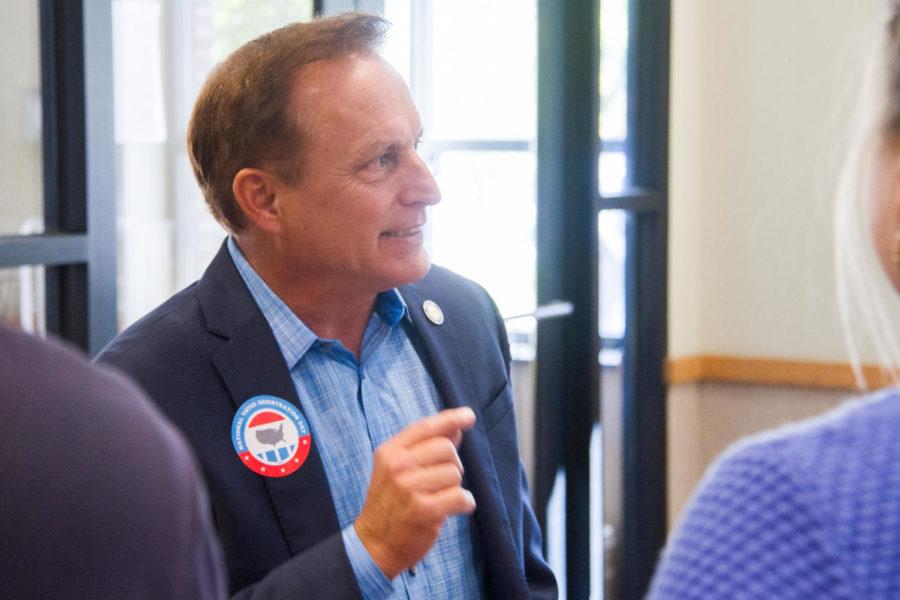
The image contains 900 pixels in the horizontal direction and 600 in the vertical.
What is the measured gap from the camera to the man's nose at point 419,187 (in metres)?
1.66

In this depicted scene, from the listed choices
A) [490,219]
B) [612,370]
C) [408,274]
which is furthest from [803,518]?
[612,370]

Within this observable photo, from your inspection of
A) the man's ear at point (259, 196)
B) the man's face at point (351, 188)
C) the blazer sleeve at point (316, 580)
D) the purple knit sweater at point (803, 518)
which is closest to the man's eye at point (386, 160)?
the man's face at point (351, 188)

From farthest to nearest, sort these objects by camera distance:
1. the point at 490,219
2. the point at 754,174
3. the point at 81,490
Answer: the point at 754,174 < the point at 490,219 < the point at 81,490

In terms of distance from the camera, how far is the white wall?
365 centimetres

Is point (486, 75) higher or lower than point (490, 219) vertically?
higher

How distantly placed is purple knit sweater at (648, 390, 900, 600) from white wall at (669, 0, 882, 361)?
119 inches

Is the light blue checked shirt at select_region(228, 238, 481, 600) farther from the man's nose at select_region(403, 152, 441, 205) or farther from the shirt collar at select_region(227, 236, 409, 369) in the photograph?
the man's nose at select_region(403, 152, 441, 205)

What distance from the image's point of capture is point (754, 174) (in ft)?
12.3

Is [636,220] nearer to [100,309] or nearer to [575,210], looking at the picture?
[575,210]

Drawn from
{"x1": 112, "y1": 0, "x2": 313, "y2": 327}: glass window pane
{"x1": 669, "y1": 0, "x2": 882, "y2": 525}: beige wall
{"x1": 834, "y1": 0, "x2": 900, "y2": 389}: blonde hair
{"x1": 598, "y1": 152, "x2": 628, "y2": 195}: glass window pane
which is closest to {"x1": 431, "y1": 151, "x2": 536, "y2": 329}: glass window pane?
{"x1": 598, "y1": 152, "x2": 628, "y2": 195}: glass window pane

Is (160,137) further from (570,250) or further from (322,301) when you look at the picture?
(322,301)

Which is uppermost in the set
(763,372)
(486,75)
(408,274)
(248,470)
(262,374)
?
(486,75)

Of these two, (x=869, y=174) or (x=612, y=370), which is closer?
(x=869, y=174)

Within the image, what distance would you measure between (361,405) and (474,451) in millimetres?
173
